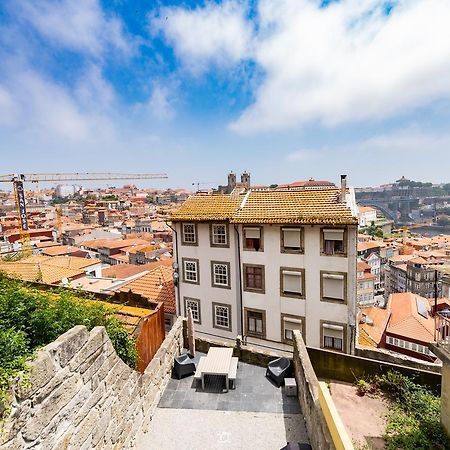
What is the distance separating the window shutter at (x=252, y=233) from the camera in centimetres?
1584

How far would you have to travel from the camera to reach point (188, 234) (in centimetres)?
1770

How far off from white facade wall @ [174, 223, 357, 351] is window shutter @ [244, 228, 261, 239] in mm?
295

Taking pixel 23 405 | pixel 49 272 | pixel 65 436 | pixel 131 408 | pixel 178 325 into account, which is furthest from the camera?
pixel 49 272

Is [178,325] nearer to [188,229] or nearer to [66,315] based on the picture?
[66,315]

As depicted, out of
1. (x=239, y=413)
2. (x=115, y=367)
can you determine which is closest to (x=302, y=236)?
(x=239, y=413)

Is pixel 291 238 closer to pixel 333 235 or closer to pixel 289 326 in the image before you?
pixel 333 235

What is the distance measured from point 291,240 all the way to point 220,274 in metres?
4.53

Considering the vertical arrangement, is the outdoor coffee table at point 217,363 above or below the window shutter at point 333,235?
below

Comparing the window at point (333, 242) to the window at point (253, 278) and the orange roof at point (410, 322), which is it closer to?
the window at point (253, 278)

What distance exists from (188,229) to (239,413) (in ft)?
37.0

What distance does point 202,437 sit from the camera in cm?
691

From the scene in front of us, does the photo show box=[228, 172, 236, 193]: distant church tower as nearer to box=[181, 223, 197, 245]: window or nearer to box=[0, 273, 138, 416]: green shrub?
box=[181, 223, 197, 245]: window

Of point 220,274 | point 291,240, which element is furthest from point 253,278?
point 291,240

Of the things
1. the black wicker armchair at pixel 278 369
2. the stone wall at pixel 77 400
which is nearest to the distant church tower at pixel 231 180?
the black wicker armchair at pixel 278 369
